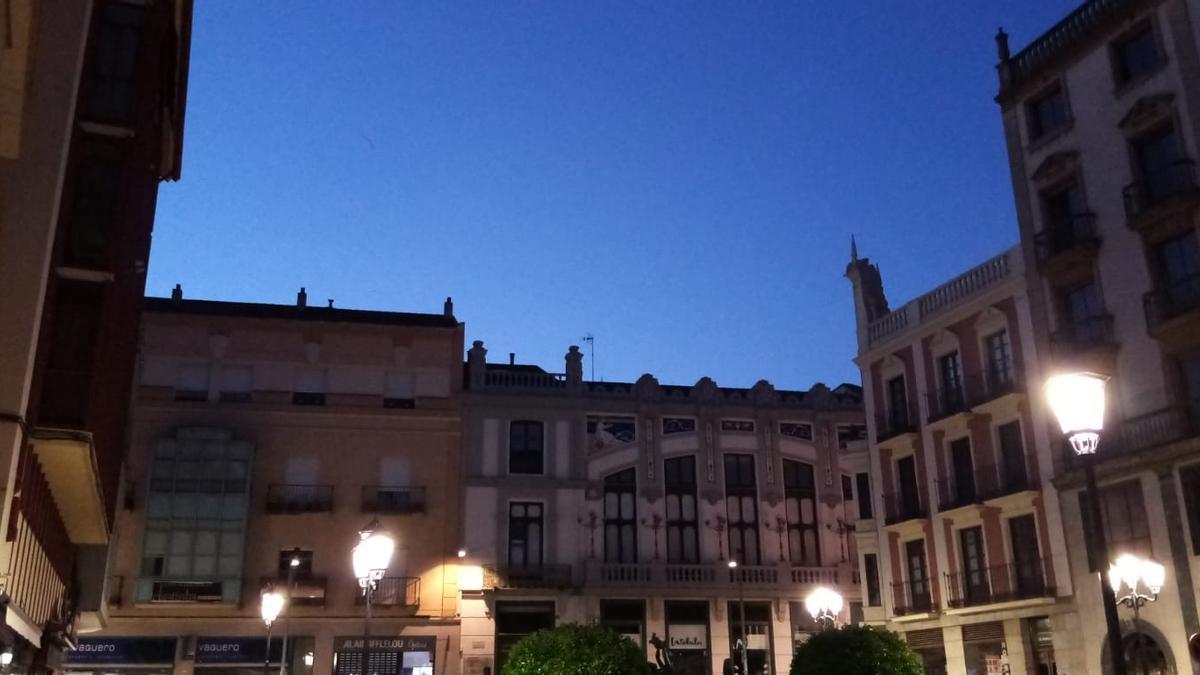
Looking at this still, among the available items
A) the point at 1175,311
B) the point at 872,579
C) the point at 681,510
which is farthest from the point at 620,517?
the point at 1175,311

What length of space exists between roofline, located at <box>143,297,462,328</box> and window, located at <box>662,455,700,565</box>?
10199 millimetres

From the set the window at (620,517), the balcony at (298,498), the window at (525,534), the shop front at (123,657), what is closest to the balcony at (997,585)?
the window at (620,517)

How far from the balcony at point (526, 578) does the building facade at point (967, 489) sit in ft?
35.3

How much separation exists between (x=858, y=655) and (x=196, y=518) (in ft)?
80.8

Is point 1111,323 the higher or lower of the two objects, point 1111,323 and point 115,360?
the higher

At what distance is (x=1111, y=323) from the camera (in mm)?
26359

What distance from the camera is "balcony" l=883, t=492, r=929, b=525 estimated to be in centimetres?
3228

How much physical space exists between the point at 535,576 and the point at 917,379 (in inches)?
600

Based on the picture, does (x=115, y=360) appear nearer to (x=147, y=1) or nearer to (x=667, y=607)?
(x=147, y=1)

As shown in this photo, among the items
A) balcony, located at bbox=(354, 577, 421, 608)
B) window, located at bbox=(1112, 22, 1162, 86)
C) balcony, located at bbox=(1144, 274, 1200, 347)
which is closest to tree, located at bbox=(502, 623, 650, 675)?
balcony, located at bbox=(1144, 274, 1200, 347)

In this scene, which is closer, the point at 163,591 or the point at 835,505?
the point at 163,591

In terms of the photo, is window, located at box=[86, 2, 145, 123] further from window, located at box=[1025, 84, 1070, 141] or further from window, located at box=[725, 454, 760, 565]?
window, located at box=[725, 454, 760, 565]

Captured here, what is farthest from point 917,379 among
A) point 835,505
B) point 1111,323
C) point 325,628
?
point 325,628

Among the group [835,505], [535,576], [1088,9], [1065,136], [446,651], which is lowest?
[446,651]
